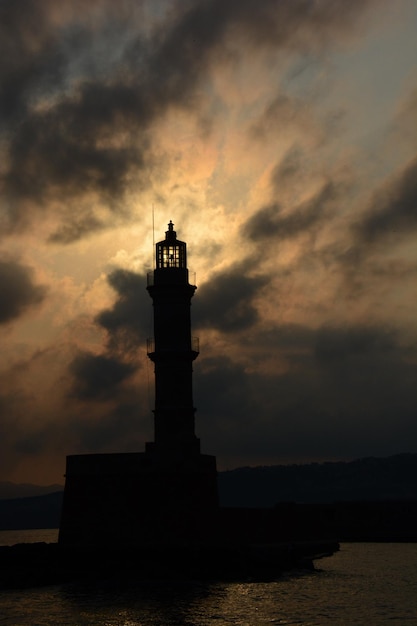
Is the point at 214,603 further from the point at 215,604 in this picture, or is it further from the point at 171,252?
the point at 171,252

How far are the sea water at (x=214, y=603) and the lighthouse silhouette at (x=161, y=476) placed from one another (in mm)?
3064

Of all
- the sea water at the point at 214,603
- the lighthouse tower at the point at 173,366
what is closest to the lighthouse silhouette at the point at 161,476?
the lighthouse tower at the point at 173,366

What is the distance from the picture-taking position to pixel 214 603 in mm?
33250

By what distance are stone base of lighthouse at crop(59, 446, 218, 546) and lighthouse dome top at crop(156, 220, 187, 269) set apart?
8.31 m

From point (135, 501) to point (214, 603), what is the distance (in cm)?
746

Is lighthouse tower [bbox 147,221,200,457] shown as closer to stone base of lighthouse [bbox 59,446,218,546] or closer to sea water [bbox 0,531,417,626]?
stone base of lighthouse [bbox 59,446,218,546]

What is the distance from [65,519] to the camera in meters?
40.3

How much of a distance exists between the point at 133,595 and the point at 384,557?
1189 inches

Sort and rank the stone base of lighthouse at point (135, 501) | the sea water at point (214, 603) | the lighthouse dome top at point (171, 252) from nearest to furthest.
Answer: the sea water at point (214, 603) → the stone base of lighthouse at point (135, 501) → the lighthouse dome top at point (171, 252)

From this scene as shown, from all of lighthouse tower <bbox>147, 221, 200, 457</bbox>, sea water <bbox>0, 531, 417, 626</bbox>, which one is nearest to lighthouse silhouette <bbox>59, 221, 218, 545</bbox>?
lighthouse tower <bbox>147, 221, 200, 457</bbox>

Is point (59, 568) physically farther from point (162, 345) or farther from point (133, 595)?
point (162, 345)

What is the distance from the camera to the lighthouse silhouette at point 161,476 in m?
39.4

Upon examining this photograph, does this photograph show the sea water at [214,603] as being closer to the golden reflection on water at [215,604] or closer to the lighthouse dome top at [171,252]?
the golden reflection on water at [215,604]

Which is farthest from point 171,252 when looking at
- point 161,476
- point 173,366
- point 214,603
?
point 214,603
